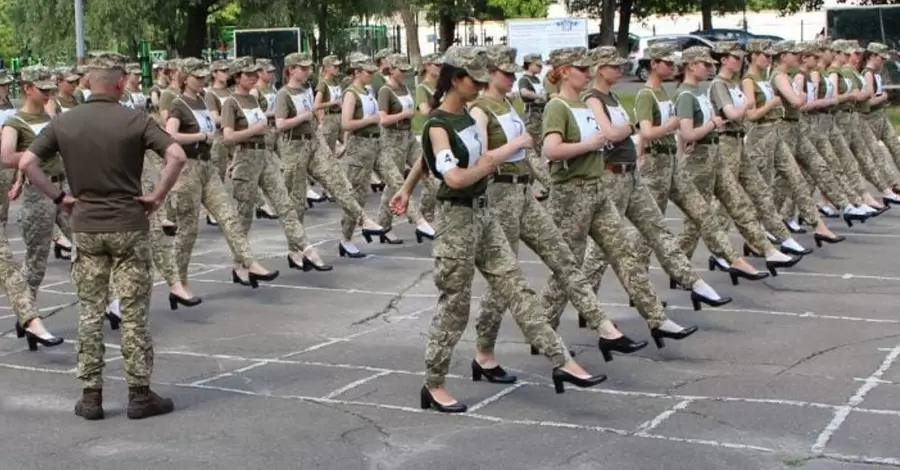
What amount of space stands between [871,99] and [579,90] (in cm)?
887

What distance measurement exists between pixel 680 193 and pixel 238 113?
13.0 feet

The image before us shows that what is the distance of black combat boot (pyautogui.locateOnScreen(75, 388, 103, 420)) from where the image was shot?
8547 millimetres

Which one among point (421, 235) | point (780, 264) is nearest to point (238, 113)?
point (421, 235)

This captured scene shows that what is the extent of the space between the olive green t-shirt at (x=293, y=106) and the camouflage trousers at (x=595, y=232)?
5.16 meters

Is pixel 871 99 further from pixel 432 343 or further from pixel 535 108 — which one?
pixel 432 343

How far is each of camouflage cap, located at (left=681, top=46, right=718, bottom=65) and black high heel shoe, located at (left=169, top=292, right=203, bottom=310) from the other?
4307mm

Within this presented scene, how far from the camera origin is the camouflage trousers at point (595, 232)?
9.75 meters

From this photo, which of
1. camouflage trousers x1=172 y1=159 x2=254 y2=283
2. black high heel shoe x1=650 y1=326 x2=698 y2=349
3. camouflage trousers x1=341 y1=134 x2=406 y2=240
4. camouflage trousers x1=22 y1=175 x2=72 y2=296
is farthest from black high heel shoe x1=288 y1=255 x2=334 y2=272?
black high heel shoe x1=650 y1=326 x2=698 y2=349

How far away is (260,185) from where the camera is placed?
44.7ft

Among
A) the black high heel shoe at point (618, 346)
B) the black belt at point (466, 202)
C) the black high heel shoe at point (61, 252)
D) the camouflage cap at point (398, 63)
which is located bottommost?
→ the black high heel shoe at point (61, 252)

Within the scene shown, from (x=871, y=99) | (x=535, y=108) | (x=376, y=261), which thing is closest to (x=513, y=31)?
(x=535, y=108)

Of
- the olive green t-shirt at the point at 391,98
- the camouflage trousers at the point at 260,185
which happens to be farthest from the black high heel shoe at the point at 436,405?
the olive green t-shirt at the point at 391,98

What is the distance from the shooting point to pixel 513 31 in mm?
29781

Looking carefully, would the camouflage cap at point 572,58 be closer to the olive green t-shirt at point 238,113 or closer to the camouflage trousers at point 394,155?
the olive green t-shirt at point 238,113
